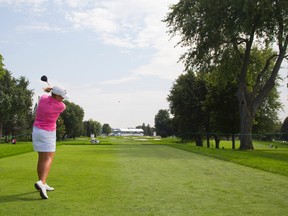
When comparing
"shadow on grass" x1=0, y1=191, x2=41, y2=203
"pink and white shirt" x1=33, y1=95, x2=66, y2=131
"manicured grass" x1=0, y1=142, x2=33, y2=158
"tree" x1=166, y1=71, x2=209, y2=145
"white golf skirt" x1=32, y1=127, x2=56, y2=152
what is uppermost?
"tree" x1=166, y1=71, x2=209, y2=145

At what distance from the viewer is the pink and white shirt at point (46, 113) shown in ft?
25.2

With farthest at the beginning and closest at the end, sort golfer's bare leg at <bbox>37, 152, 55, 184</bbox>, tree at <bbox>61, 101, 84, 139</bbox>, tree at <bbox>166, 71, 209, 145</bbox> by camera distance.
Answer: tree at <bbox>61, 101, 84, 139</bbox> → tree at <bbox>166, 71, 209, 145</bbox> → golfer's bare leg at <bbox>37, 152, 55, 184</bbox>

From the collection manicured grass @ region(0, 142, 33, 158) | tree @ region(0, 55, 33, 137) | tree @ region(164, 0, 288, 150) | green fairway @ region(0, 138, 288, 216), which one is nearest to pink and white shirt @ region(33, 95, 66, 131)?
green fairway @ region(0, 138, 288, 216)

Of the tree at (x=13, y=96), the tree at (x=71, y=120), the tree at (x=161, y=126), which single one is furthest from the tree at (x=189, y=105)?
the tree at (x=161, y=126)

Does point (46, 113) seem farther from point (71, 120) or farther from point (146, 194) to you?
point (71, 120)

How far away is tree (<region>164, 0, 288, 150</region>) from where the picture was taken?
3119cm

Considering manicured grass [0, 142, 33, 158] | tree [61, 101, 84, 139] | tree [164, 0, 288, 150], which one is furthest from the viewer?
tree [61, 101, 84, 139]

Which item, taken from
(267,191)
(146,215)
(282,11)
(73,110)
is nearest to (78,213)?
(146,215)

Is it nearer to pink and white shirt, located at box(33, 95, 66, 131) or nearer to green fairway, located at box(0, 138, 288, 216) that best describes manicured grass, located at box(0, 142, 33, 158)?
green fairway, located at box(0, 138, 288, 216)

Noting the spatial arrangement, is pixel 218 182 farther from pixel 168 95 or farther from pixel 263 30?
pixel 168 95

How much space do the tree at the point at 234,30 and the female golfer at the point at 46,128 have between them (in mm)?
25128

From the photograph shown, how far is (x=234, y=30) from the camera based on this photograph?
32.0 metres

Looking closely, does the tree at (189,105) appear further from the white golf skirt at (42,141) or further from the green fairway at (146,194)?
the white golf skirt at (42,141)

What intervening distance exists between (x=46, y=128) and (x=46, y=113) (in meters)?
0.29
